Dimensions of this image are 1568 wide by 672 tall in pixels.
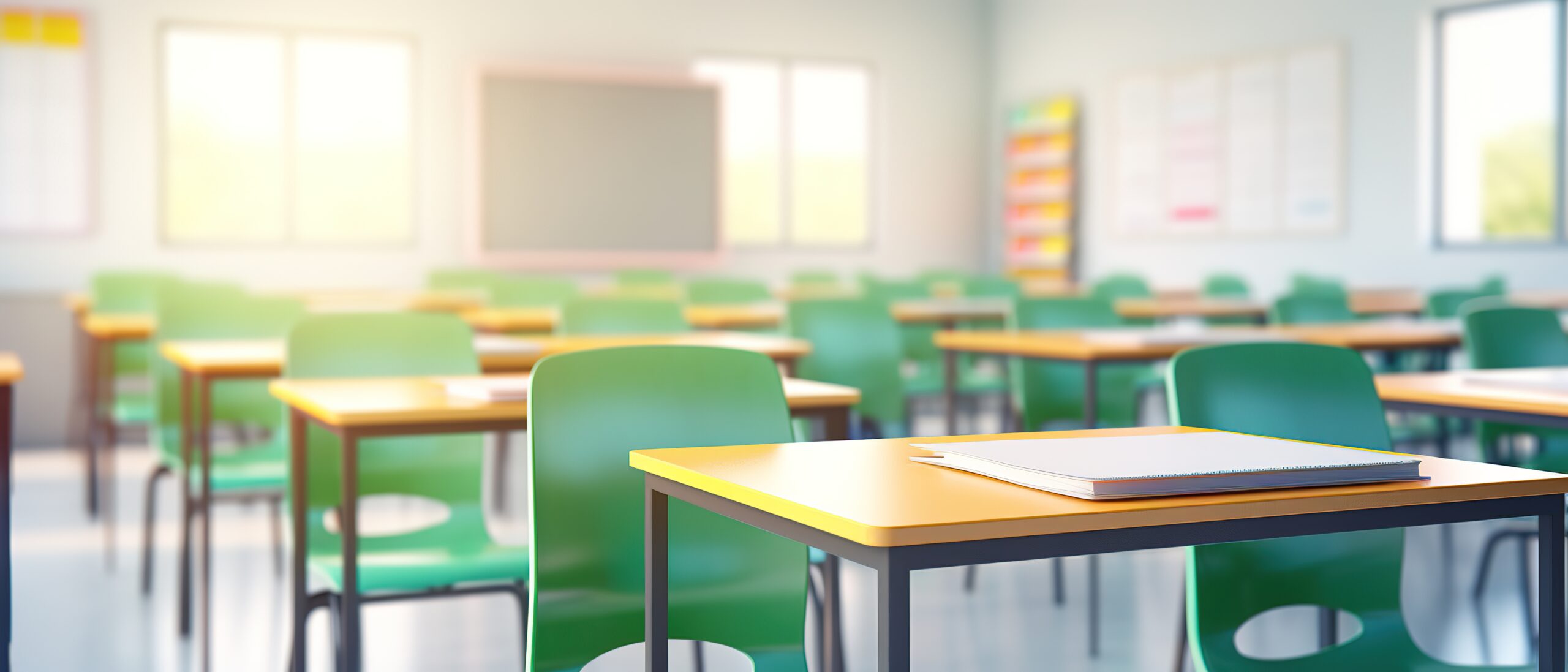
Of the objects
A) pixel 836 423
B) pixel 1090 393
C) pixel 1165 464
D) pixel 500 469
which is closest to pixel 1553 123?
pixel 1090 393

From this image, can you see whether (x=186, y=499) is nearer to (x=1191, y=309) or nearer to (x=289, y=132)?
(x=1191, y=309)

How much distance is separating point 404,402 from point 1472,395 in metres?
1.66

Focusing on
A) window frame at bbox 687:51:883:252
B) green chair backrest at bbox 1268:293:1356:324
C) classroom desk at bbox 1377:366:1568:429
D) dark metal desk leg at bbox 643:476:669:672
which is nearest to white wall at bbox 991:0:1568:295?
window frame at bbox 687:51:883:252

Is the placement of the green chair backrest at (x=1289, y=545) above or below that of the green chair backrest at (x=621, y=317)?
below

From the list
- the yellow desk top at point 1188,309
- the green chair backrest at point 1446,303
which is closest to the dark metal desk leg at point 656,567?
the yellow desk top at point 1188,309

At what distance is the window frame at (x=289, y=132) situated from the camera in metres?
7.92

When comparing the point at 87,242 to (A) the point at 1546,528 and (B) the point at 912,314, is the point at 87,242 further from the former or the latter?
(A) the point at 1546,528

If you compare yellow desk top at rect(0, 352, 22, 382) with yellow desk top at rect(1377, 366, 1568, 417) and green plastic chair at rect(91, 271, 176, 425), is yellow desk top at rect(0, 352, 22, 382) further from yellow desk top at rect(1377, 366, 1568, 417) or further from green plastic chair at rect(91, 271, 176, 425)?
green plastic chair at rect(91, 271, 176, 425)

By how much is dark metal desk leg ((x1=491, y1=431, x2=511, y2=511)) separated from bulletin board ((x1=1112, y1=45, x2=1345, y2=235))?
4.94m

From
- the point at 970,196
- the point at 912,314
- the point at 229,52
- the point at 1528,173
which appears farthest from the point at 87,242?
the point at 1528,173

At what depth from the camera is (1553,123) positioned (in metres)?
6.84

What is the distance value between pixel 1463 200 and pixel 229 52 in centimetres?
664

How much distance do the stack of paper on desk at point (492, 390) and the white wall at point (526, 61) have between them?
6.25 m

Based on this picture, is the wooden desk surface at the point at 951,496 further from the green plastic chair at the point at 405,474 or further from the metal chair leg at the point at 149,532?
the metal chair leg at the point at 149,532
